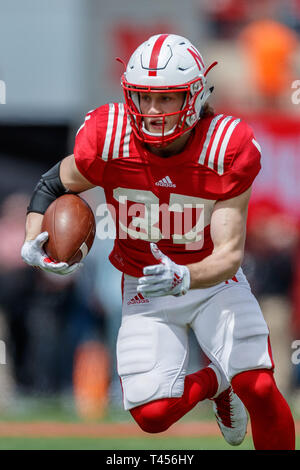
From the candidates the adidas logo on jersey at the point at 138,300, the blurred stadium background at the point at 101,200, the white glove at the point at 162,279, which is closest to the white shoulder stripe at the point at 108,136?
the white glove at the point at 162,279

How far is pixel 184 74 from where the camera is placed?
3994mm

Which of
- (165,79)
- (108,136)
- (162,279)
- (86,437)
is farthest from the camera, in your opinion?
(86,437)

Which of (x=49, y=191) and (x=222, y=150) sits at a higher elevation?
(x=222, y=150)

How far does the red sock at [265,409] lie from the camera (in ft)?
13.1

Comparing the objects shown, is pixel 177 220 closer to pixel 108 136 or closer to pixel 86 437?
pixel 108 136

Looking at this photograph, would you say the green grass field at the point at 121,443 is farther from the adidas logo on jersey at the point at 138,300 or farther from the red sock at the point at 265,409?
the adidas logo on jersey at the point at 138,300

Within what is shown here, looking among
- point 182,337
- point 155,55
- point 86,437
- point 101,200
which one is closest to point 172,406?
point 182,337

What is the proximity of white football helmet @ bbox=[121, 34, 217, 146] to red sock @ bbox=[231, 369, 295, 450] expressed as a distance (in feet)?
3.46

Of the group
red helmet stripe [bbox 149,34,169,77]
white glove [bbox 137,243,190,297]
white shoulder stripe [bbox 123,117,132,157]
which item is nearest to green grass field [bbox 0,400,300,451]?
white glove [bbox 137,243,190,297]

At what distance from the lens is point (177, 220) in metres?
4.14

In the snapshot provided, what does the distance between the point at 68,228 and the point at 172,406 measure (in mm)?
885

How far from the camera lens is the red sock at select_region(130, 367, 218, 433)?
4.07 meters
